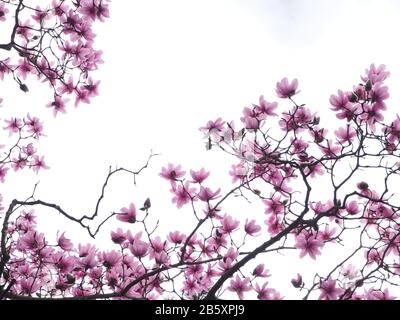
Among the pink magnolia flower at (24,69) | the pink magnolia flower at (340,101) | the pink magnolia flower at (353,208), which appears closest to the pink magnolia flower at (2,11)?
the pink magnolia flower at (24,69)

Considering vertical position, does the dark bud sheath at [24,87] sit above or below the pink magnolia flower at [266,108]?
above

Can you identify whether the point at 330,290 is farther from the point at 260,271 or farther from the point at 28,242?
the point at 28,242

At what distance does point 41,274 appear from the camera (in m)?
3.63

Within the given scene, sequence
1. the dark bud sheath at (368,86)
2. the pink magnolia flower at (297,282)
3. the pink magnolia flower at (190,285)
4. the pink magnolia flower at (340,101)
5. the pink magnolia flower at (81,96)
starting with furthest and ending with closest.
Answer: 1. the pink magnolia flower at (81,96)
2. the pink magnolia flower at (190,285)
3. the pink magnolia flower at (340,101)
4. the dark bud sheath at (368,86)
5. the pink magnolia flower at (297,282)

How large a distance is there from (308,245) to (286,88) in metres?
1.29

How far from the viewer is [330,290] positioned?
3064 millimetres

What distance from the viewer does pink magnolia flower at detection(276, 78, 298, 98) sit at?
11.4ft

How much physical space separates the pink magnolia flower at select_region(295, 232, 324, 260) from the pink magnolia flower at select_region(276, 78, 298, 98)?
1169 millimetres

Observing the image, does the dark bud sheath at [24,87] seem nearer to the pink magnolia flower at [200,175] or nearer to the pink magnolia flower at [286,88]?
the pink magnolia flower at [200,175]

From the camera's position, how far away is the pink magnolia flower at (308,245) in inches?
130

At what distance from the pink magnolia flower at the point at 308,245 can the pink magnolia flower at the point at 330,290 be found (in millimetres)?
269
